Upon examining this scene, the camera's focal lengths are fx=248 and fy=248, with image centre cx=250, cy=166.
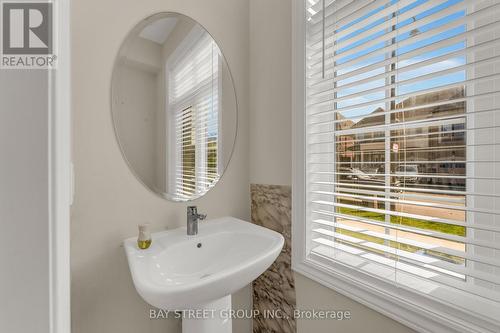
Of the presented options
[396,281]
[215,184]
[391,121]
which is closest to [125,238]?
[215,184]

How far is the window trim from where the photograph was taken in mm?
758

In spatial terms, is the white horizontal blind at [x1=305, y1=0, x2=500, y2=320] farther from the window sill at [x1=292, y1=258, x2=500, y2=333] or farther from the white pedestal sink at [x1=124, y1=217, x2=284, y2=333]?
the white pedestal sink at [x1=124, y1=217, x2=284, y2=333]

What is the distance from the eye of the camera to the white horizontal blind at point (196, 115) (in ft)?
4.30

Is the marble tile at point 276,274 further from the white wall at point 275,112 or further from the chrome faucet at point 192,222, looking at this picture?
the chrome faucet at point 192,222

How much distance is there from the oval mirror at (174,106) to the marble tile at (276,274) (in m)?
0.30

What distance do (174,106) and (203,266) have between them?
0.82 metres

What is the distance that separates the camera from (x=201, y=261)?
3.80ft

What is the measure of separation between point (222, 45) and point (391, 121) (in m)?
1.00

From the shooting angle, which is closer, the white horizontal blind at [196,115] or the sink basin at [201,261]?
the sink basin at [201,261]

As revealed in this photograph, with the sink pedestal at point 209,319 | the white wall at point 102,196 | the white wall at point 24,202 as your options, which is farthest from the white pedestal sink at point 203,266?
the white wall at point 24,202

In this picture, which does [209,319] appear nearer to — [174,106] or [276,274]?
[276,274]

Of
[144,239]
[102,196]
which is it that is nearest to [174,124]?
[102,196]

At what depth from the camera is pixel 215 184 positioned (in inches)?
55.4

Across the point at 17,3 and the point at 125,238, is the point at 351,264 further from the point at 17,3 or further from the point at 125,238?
the point at 17,3
